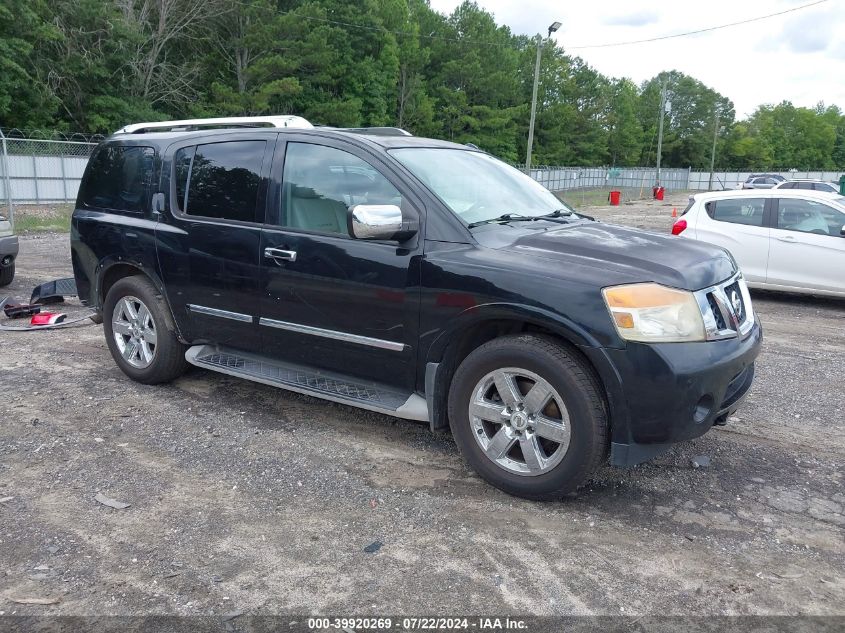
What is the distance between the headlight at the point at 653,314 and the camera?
3.46 metres

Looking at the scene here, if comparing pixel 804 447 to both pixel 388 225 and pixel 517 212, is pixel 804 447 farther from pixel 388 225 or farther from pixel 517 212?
pixel 388 225

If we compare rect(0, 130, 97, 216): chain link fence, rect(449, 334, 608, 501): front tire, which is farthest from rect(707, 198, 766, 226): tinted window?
rect(0, 130, 97, 216): chain link fence

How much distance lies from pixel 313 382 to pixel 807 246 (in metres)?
7.64

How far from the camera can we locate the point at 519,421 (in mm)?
3744

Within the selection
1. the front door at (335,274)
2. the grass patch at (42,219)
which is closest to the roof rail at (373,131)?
the front door at (335,274)

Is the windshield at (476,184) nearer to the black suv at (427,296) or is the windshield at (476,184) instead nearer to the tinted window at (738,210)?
the black suv at (427,296)

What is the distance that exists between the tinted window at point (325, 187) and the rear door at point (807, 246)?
7.34m

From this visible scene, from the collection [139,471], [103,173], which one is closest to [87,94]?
[103,173]

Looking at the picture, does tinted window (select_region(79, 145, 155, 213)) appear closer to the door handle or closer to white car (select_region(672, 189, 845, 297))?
the door handle

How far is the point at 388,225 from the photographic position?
12.8ft

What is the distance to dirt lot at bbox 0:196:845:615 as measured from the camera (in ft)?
9.82

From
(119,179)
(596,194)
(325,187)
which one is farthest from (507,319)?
(596,194)

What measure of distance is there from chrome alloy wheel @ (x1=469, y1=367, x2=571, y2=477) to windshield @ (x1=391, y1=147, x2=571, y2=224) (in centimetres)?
98

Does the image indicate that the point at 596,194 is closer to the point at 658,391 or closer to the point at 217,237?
the point at 217,237
